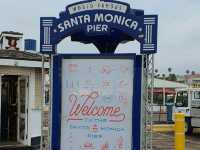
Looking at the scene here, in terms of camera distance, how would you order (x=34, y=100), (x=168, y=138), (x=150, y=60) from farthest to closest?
(x=168, y=138)
(x=34, y=100)
(x=150, y=60)

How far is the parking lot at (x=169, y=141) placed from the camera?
75.2 feet

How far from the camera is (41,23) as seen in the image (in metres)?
10.8

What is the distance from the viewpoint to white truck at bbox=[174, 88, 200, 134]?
27406 millimetres

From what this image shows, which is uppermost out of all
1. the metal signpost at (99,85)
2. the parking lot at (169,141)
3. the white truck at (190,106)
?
the metal signpost at (99,85)

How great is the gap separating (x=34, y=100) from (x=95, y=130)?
350 inches

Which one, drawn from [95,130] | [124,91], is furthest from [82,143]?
[124,91]

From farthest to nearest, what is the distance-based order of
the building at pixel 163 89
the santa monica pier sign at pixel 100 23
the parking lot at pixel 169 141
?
the building at pixel 163 89 < the parking lot at pixel 169 141 < the santa monica pier sign at pixel 100 23

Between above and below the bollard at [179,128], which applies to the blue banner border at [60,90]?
above

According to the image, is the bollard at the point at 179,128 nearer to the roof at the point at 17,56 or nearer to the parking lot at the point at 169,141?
the roof at the point at 17,56

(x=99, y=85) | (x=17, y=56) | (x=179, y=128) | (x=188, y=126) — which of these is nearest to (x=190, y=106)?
(x=188, y=126)

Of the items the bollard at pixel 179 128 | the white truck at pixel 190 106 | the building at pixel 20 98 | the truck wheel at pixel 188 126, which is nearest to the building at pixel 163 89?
the truck wheel at pixel 188 126

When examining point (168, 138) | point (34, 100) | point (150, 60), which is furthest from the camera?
point (168, 138)

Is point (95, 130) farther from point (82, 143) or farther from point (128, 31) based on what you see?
point (128, 31)

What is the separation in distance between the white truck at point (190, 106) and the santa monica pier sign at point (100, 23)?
17.0m
